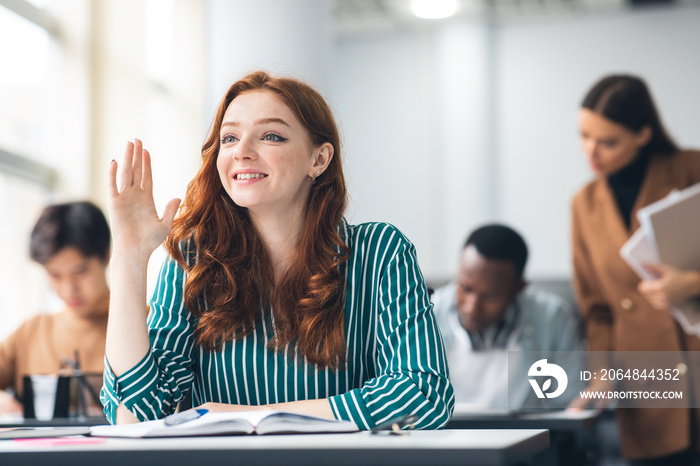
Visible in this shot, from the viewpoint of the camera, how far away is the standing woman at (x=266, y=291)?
1547 millimetres

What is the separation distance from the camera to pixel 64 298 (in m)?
2.83

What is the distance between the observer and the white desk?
3.24ft

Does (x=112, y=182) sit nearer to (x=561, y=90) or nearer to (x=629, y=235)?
(x=629, y=235)

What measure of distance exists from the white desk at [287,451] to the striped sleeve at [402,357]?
0.33m

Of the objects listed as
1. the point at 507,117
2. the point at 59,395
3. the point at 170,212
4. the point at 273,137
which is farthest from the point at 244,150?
the point at 507,117

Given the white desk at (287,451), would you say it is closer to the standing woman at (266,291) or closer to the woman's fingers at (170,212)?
the standing woman at (266,291)

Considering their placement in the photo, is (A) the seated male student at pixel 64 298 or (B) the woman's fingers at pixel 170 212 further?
(A) the seated male student at pixel 64 298

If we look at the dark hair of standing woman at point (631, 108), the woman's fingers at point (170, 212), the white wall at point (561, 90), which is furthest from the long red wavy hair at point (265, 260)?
the white wall at point (561, 90)

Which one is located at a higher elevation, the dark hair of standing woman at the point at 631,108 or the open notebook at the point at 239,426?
the dark hair of standing woman at the point at 631,108

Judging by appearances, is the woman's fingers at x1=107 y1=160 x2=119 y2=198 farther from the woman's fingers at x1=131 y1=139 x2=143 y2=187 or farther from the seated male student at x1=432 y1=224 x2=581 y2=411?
the seated male student at x1=432 y1=224 x2=581 y2=411

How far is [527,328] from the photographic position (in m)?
3.02

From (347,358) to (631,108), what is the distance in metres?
1.67

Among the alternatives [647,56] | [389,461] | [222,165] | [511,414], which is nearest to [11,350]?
[222,165]

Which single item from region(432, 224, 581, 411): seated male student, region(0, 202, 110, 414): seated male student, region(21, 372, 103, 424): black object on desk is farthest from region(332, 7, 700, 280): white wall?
region(21, 372, 103, 424): black object on desk
